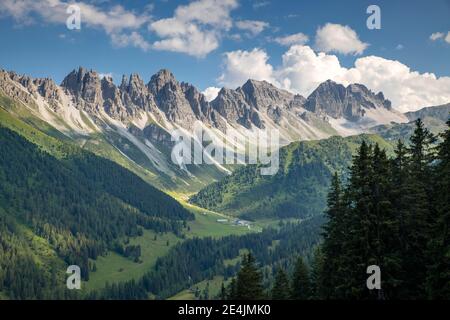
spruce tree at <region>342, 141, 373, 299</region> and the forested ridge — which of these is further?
spruce tree at <region>342, 141, 373, 299</region>

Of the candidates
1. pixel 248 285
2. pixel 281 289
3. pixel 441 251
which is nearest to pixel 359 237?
pixel 441 251

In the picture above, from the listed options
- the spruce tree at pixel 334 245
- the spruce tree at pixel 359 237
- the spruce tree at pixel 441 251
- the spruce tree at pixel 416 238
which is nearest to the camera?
the spruce tree at pixel 441 251

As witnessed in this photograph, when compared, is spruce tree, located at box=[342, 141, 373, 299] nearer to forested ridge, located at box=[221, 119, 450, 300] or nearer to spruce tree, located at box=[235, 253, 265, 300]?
forested ridge, located at box=[221, 119, 450, 300]

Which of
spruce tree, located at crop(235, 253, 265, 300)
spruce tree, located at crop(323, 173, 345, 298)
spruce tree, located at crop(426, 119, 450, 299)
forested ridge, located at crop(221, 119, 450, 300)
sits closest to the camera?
spruce tree, located at crop(426, 119, 450, 299)

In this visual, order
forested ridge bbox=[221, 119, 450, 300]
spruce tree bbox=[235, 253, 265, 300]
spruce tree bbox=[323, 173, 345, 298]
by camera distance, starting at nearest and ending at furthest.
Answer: forested ridge bbox=[221, 119, 450, 300], spruce tree bbox=[235, 253, 265, 300], spruce tree bbox=[323, 173, 345, 298]

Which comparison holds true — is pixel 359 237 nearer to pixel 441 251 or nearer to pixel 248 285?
pixel 441 251

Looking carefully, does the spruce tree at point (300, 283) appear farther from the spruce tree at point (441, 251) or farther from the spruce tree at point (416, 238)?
the spruce tree at point (441, 251)

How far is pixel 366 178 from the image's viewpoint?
49.2m

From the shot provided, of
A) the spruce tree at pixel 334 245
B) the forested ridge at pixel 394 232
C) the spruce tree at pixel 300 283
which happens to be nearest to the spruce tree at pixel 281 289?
the spruce tree at pixel 300 283

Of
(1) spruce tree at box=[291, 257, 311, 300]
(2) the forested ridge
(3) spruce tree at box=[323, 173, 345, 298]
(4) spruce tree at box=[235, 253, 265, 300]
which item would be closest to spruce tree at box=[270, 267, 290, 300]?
(1) spruce tree at box=[291, 257, 311, 300]

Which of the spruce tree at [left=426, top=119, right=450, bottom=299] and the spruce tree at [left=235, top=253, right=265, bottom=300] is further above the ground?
the spruce tree at [left=426, top=119, right=450, bottom=299]
